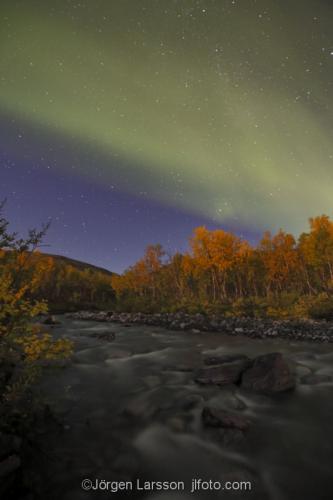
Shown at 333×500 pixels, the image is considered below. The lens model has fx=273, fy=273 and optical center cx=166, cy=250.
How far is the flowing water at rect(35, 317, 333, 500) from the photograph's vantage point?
215 inches

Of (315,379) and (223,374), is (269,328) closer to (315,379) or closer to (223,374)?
(315,379)

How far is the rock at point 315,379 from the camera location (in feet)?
36.6

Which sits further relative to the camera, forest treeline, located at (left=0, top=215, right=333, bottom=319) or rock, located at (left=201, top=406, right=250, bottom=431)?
forest treeline, located at (left=0, top=215, right=333, bottom=319)

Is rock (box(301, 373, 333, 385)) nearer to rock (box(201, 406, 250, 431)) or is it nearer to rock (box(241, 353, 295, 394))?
rock (box(241, 353, 295, 394))

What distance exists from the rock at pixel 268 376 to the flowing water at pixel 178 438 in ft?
1.33

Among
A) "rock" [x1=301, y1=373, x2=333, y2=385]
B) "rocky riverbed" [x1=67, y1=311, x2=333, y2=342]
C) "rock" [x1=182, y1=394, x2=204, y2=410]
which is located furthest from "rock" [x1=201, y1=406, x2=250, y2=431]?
"rocky riverbed" [x1=67, y1=311, x2=333, y2=342]

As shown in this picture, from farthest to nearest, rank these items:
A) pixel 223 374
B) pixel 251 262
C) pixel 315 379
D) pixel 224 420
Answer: pixel 251 262
pixel 315 379
pixel 223 374
pixel 224 420

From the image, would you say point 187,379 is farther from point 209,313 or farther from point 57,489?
point 209,313

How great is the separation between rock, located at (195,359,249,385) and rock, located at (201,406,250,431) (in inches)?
121

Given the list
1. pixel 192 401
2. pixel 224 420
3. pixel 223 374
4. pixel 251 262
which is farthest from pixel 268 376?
pixel 251 262

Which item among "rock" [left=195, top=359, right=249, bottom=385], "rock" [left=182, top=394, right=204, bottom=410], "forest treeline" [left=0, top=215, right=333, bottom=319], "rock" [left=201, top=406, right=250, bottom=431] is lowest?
"rock" [left=182, top=394, right=204, bottom=410]

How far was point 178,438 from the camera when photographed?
23.3 feet

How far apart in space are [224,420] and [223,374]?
147 inches

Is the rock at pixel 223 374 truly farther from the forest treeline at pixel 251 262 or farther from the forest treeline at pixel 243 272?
the forest treeline at pixel 251 262
